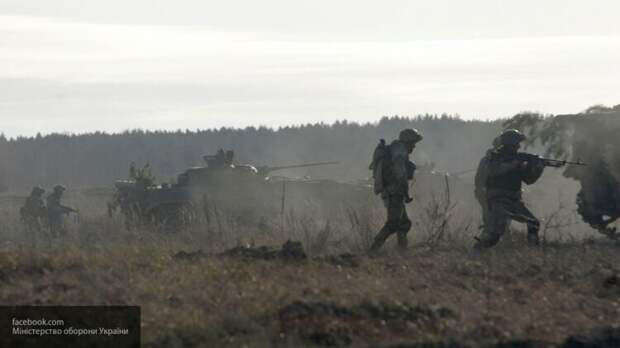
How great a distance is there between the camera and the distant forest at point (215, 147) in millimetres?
89250

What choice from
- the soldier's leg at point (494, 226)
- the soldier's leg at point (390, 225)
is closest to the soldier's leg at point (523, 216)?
the soldier's leg at point (494, 226)

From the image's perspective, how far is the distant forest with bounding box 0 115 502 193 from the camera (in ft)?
293

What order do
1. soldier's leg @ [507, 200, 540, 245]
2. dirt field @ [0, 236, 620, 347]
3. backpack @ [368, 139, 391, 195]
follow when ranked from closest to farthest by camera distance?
dirt field @ [0, 236, 620, 347] → soldier's leg @ [507, 200, 540, 245] → backpack @ [368, 139, 391, 195]

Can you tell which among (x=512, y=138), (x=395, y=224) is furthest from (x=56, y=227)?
(x=512, y=138)

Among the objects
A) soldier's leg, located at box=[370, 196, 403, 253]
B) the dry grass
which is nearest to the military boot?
the dry grass

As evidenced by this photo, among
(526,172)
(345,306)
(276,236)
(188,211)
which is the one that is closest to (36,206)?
(188,211)

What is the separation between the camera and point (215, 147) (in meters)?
108

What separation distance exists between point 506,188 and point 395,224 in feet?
4.88

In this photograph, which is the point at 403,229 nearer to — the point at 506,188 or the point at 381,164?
the point at 381,164

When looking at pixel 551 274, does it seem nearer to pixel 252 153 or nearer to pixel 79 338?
pixel 79 338

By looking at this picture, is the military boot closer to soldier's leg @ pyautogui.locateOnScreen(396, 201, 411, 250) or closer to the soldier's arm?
the soldier's arm

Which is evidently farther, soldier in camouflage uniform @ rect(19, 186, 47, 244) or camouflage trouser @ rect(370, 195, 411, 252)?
soldier in camouflage uniform @ rect(19, 186, 47, 244)

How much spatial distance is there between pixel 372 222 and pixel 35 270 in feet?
22.3

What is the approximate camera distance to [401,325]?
10.9 metres
